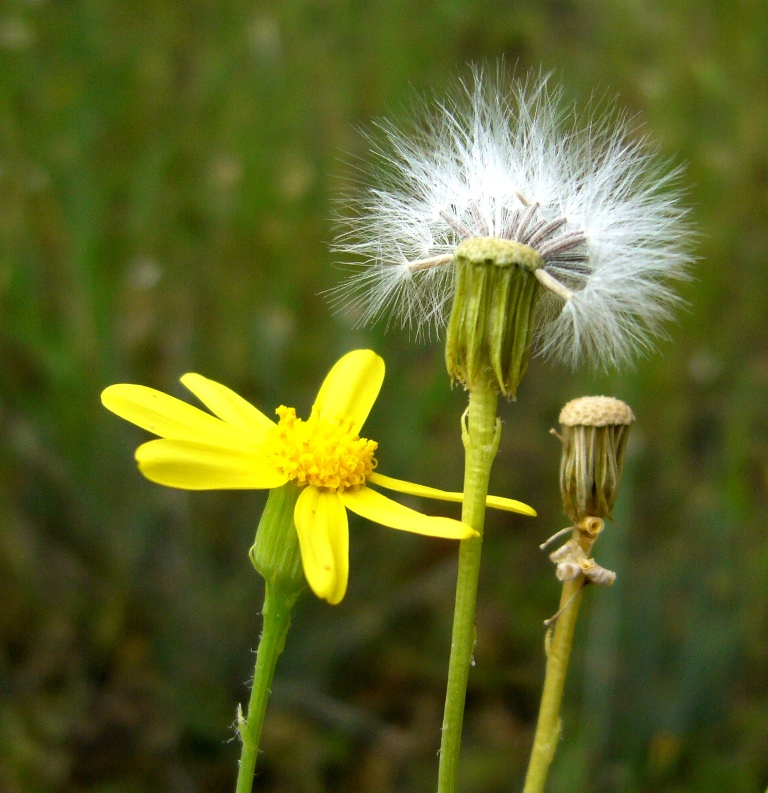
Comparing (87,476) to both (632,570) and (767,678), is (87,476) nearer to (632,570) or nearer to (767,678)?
(632,570)

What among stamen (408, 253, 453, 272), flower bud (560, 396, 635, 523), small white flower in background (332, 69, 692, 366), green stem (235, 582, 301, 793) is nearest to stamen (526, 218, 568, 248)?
small white flower in background (332, 69, 692, 366)

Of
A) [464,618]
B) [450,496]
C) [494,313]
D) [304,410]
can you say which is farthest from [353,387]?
[304,410]

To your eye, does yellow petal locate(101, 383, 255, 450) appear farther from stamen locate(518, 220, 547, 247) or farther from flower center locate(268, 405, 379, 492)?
stamen locate(518, 220, 547, 247)

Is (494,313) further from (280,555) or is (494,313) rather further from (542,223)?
(280,555)

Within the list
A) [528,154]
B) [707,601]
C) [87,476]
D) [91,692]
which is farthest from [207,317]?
[528,154]

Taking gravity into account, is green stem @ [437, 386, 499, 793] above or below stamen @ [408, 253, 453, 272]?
below

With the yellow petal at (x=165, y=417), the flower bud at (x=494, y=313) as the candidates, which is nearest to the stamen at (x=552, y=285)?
the flower bud at (x=494, y=313)
